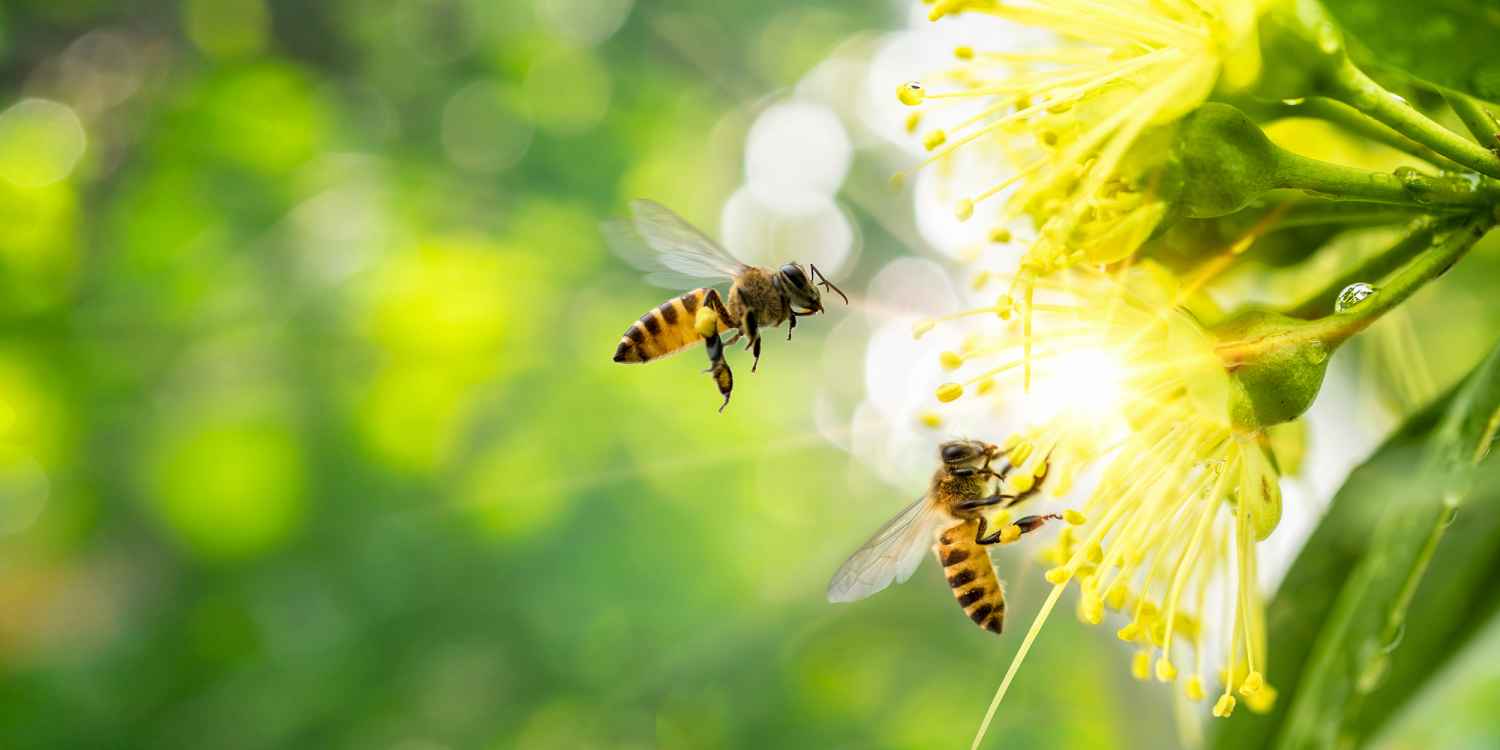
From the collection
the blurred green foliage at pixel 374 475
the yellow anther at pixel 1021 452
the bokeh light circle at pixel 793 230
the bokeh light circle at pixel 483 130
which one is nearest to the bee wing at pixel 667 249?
the yellow anther at pixel 1021 452

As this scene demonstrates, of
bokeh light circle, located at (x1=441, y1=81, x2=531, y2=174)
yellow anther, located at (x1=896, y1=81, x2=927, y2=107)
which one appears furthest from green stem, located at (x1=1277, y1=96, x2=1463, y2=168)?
bokeh light circle, located at (x1=441, y1=81, x2=531, y2=174)

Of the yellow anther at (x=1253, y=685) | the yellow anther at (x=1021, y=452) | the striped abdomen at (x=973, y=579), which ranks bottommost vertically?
the yellow anther at (x=1253, y=685)

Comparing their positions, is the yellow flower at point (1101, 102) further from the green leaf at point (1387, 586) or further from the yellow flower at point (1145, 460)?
the green leaf at point (1387, 586)

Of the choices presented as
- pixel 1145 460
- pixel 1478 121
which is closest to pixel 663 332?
pixel 1145 460

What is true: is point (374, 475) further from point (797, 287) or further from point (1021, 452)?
point (1021, 452)

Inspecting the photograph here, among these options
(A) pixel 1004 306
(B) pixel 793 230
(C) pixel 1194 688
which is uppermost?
(B) pixel 793 230

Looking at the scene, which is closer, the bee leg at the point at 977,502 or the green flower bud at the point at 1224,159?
the green flower bud at the point at 1224,159

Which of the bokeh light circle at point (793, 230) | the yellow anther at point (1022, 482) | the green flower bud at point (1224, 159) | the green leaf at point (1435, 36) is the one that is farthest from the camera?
the bokeh light circle at point (793, 230)

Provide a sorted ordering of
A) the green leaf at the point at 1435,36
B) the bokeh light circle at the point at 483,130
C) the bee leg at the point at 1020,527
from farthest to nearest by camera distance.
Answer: the bokeh light circle at the point at 483,130, the bee leg at the point at 1020,527, the green leaf at the point at 1435,36
